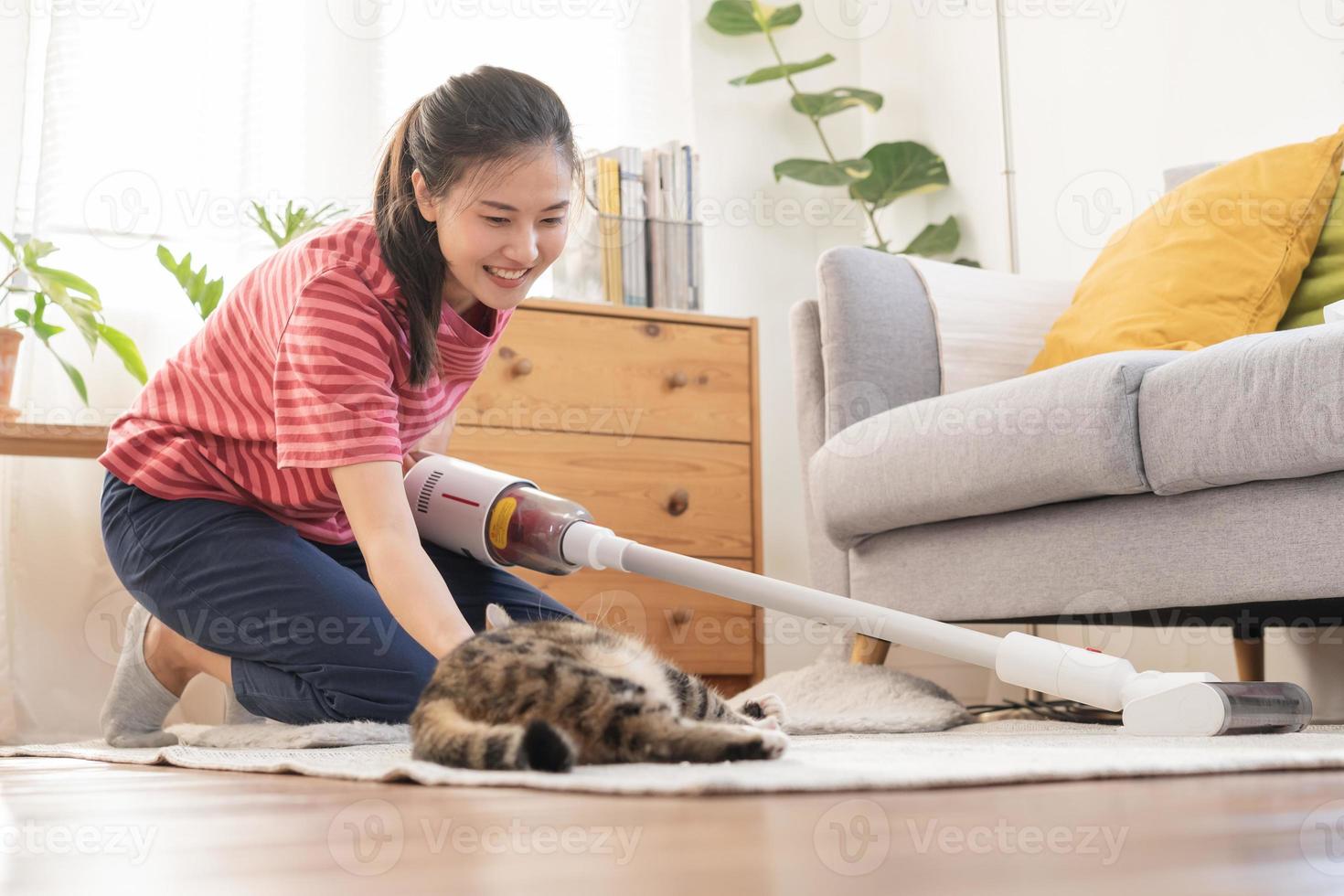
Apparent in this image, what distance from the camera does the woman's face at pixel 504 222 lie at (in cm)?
146

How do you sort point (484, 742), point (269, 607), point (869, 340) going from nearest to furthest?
point (484, 742) < point (269, 607) < point (869, 340)

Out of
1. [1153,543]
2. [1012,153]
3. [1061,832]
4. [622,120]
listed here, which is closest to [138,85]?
[622,120]

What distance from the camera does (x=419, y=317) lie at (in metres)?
1.53

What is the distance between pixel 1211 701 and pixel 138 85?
279 centimetres

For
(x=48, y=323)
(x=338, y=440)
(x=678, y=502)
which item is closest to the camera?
(x=338, y=440)

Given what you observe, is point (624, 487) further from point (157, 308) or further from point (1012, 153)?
point (1012, 153)

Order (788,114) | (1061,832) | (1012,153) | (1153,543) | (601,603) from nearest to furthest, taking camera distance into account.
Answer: (1061,832) < (1153,543) < (601,603) < (1012,153) < (788,114)
